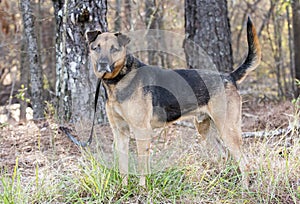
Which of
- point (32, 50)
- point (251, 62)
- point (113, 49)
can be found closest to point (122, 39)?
point (113, 49)

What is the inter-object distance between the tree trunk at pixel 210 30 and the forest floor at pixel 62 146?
3.71 feet

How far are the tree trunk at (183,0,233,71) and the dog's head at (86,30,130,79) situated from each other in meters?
3.84

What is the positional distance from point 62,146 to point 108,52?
226cm

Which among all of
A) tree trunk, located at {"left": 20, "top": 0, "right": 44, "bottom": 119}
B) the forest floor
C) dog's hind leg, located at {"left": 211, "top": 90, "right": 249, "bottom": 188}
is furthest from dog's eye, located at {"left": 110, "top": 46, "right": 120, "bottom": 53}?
tree trunk, located at {"left": 20, "top": 0, "right": 44, "bottom": 119}

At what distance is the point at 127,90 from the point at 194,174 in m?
1.05

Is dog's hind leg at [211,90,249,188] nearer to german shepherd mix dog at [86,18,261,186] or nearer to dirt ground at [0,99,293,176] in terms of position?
german shepherd mix dog at [86,18,261,186]

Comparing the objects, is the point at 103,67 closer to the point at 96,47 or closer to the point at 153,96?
the point at 96,47

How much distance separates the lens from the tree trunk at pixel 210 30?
7.53 m

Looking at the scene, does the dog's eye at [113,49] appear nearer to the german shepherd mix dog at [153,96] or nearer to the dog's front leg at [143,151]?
the german shepherd mix dog at [153,96]

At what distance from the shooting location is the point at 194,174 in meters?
4.27

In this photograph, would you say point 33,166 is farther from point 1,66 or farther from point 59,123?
point 1,66

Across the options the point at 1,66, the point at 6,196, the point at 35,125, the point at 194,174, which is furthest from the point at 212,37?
the point at 1,66

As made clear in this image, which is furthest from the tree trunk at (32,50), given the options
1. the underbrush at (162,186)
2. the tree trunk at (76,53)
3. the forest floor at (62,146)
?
the underbrush at (162,186)

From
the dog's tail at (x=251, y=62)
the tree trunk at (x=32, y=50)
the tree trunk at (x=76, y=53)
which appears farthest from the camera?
the tree trunk at (x=32, y=50)
